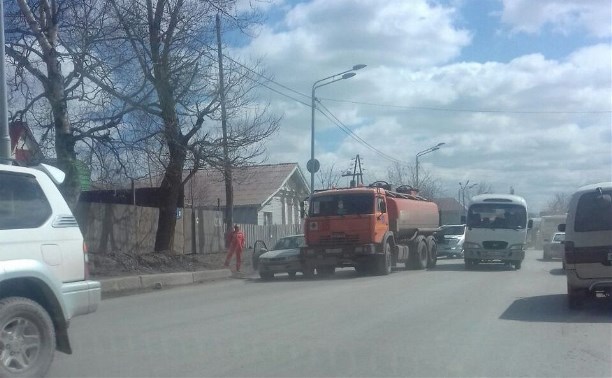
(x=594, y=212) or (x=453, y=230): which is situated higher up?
(x=594, y=212)

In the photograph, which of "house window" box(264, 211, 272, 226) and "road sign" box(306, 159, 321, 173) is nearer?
"road sign" box(306, 159, 321, 173)

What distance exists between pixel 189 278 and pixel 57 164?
17.4ft

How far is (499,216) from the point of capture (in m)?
27.6

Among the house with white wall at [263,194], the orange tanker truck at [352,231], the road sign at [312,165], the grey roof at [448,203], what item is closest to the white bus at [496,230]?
the orange tanker truck at [352,231]

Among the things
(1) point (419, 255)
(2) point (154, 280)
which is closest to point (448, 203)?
(1) point (419, 255)

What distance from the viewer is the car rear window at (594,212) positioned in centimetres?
1271

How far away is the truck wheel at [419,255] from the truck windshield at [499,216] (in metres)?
1.97

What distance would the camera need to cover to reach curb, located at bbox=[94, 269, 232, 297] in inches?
719

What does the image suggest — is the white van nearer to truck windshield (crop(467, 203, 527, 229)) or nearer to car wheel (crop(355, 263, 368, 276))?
car wheel (crop(355, 263, 368, 276))

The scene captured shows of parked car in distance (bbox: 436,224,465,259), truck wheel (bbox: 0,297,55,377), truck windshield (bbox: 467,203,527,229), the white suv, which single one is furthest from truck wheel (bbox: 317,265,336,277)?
truck wheel (bbox: 0,297,55,377)

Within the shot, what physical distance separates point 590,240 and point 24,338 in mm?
9231

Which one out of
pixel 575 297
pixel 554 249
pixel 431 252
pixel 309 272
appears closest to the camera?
pixel 575 297

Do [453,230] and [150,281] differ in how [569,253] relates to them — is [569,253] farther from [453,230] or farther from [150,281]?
[453,230]

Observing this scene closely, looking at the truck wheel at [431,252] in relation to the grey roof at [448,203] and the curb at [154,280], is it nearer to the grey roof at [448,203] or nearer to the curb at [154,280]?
the curb at [154,280]
